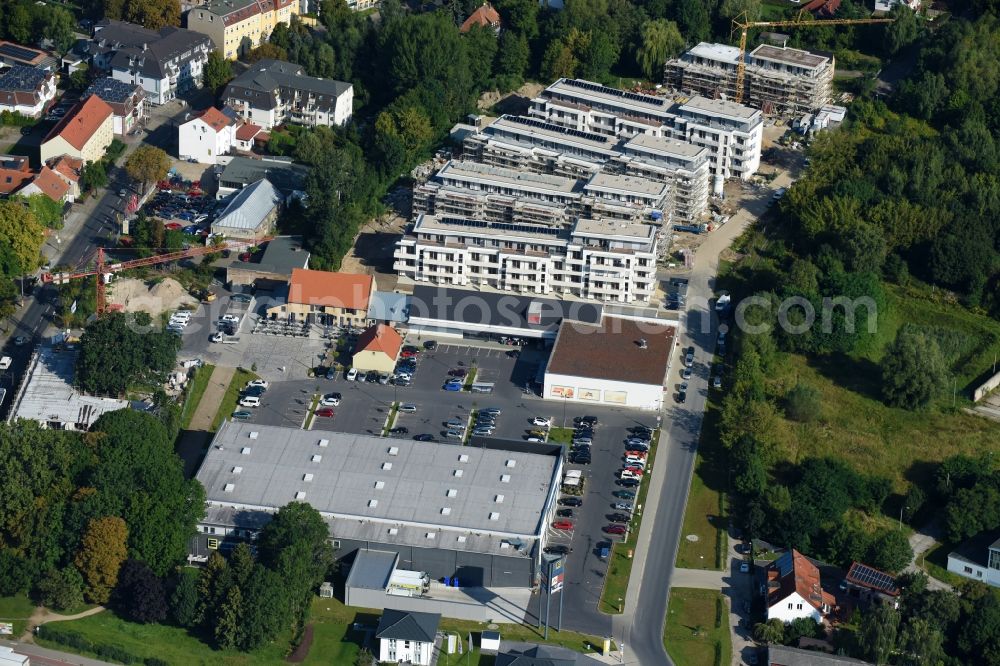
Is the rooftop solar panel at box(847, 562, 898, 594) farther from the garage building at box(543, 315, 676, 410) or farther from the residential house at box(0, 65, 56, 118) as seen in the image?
the residential house at box(0, 65, 56, 118)

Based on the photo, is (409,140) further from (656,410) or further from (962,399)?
(962,399)

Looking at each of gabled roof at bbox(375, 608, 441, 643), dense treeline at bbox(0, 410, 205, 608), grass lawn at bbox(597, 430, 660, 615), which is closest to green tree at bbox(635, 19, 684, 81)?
grass lawn at bbox(597, 430, 660, 615)

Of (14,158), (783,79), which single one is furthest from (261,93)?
(783,79)

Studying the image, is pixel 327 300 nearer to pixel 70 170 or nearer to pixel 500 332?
pixel 500 332

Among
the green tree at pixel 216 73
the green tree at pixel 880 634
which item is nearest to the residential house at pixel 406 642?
the green tree at pixel 880 634

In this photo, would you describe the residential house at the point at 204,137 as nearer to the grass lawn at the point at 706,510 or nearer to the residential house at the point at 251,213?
the residential house at the point at 251,213

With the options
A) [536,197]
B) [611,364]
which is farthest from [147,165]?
[611,364]

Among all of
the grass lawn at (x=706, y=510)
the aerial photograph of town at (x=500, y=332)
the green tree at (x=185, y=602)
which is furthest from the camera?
the grass lawn at (x=706, y=510)
